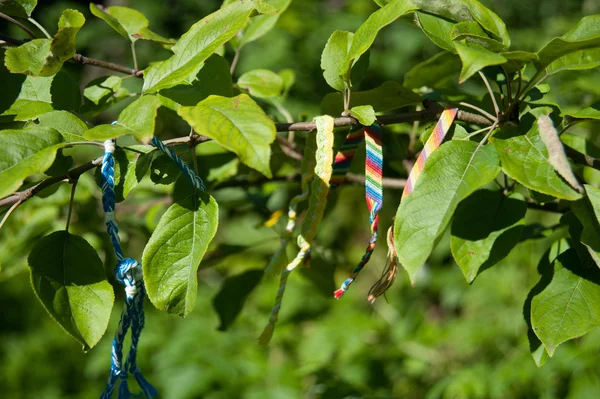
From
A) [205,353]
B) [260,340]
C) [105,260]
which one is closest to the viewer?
[260,340]

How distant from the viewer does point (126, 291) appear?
2.22 ft

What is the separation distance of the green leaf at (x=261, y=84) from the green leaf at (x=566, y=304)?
1.69 ft

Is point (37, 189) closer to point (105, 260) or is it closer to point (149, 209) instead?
point (105, 260)

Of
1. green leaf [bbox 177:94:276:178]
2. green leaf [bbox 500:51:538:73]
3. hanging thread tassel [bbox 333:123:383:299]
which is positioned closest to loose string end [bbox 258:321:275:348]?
hanging thread tassel [bbox 333:123:383:299]

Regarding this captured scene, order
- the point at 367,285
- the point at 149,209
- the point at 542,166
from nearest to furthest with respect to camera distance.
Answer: the point at 542,166 < the point at 149,209 < the point at 367,285

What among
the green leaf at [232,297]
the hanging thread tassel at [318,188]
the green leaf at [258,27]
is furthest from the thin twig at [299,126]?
the green leaf at [232,297]

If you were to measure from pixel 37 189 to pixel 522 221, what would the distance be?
57 centimetres

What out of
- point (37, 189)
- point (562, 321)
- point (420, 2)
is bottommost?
point (562, 321)

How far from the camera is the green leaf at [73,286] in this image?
24.9 inches

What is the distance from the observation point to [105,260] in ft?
4.16

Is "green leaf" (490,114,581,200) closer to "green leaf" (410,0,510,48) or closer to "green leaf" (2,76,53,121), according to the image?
"green leaf" (410,0,510,48)

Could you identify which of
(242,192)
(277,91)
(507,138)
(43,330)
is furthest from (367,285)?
(507,138)

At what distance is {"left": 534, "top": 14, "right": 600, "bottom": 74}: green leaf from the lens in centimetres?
58

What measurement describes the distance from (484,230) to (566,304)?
13 cm
